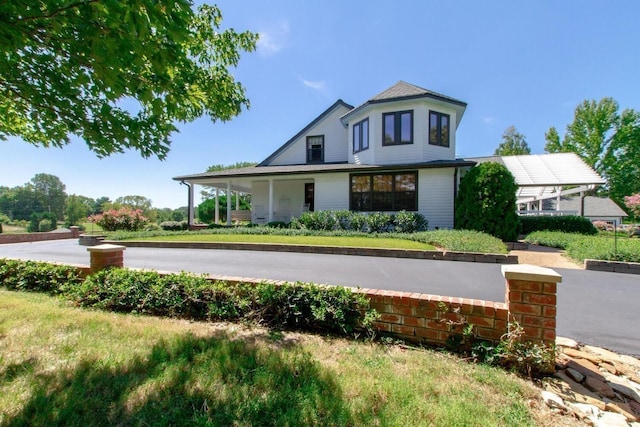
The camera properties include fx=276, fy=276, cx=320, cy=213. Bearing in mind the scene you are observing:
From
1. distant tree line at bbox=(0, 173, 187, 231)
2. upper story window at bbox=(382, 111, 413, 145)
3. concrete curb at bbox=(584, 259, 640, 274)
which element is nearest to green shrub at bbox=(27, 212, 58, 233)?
distant tree line at bbox=(0, 173, 187, 231)

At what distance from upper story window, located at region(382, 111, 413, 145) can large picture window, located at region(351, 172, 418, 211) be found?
68.9 inches

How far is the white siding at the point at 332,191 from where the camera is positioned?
14.8 meters

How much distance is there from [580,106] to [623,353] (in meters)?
45.5

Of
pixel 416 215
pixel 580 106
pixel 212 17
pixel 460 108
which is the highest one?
pixel 580 106

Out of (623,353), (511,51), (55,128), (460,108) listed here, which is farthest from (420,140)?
(55,128)

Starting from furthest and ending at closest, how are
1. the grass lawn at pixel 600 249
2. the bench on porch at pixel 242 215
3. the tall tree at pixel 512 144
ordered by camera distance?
the tall tree at pixel 512 144 → the bench on porch at pixel 242 215 → the grass lawn at pixel 600 249

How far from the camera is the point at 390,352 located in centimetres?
275

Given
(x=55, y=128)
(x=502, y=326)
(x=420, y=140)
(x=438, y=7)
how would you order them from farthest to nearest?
(x=420, y=140)
(x=438, y=7)
(x=55, y=128)
(x=502, y=326)

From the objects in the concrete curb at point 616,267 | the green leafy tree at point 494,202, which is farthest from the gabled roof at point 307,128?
the concrete curb at point 616,267

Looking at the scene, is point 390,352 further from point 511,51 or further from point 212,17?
point 511,51

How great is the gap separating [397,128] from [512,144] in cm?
3504

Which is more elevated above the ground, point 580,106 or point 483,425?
point 580,106

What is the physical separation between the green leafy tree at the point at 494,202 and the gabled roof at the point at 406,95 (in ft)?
15.3

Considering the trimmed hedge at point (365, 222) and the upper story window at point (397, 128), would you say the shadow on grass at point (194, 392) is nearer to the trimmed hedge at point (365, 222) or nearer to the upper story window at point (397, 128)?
the trimmed hedge at point (365, 222)
